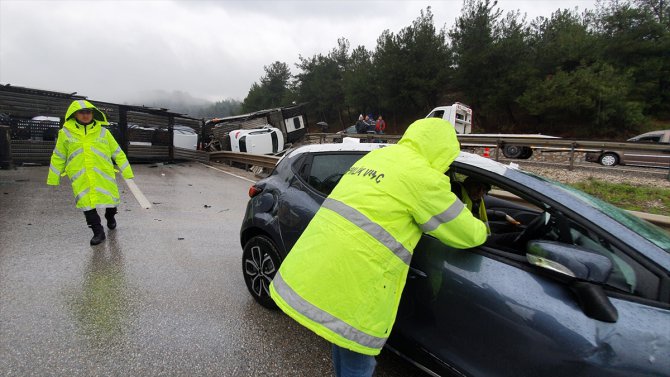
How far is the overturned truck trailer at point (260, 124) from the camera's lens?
19500mm

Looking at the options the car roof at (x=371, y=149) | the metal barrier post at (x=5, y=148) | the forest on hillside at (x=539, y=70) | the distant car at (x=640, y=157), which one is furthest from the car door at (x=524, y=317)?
the forest on hillside at (x=539, y=70)

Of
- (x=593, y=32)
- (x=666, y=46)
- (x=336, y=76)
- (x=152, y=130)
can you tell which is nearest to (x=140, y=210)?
(x=152, y=130)

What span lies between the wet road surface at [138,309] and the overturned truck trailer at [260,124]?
40.9 ft

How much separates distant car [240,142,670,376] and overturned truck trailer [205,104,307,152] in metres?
16.0

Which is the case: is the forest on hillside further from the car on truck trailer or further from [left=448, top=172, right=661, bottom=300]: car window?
[left=448, top=172, right=661, bottom=300]: car window

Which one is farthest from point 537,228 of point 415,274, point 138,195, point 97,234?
point 138,195

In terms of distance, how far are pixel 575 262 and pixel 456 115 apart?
49.8 ft

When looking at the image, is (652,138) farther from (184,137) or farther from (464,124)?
(184,137)

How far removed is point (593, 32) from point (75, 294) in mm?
38388

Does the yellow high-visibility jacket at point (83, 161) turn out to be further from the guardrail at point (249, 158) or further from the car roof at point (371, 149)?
the guardrail at point (249, 158)

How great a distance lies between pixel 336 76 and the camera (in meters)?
51.2

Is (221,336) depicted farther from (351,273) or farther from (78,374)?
(351,273)

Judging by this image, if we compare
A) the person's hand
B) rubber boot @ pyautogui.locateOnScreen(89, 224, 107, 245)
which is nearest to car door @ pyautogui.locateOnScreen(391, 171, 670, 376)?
the person's hand

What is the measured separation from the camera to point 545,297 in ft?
5.41
